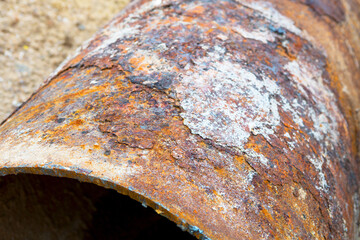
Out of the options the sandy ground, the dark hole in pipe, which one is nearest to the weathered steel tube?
the dark hole in pipe

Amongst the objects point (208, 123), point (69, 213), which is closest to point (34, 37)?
point (69, 213)

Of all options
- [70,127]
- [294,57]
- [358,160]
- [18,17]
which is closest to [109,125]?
[70,127]

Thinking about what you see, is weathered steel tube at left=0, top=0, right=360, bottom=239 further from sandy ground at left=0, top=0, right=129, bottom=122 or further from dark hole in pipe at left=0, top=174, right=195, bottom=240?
sandy ground at left=0, top=0, right=129, bottom=122

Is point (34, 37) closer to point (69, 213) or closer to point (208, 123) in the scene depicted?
point (69, 213)

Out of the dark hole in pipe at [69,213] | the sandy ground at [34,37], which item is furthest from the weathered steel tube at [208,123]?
the sandy ground at [34,37]

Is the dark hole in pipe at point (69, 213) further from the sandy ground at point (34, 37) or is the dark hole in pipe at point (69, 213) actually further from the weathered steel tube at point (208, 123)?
the sandy ground at point (34, 37)

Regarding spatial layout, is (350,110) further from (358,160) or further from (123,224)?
(123,224)
